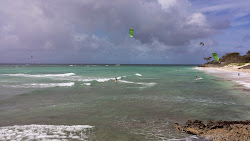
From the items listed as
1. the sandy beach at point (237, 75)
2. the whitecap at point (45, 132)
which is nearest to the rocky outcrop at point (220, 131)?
the whitecap at point (45, 132)

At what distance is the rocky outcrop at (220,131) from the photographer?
8.01 metres

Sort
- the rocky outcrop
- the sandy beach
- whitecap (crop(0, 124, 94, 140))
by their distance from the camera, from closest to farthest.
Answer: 1. the rocky outcrop
2. whitecap (crop(0, 124, 94, 140))
3. the sandy beach

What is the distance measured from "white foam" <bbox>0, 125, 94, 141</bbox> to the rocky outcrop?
5423 millimetres

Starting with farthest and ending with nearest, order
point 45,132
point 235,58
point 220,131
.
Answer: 1. point 235,58
2. point 45,132
3. point 220,131

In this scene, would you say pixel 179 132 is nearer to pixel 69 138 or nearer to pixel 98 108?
pixel 69 138

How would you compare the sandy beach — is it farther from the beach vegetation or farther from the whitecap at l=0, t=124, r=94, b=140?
the beach vegetation

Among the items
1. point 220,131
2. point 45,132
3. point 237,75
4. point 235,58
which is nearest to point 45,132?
point 45,132

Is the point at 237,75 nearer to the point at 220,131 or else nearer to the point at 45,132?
the point at 220,131

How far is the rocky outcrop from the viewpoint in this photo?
801 centimetres

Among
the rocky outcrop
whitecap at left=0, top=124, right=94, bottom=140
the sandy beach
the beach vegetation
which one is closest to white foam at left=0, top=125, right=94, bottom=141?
whitecap at left=0, top=124, right=94, bottom=140

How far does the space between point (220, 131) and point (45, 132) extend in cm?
907

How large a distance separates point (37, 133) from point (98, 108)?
5.97m

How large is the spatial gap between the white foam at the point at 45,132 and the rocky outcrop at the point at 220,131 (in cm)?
542

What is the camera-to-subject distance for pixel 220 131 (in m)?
8.67
